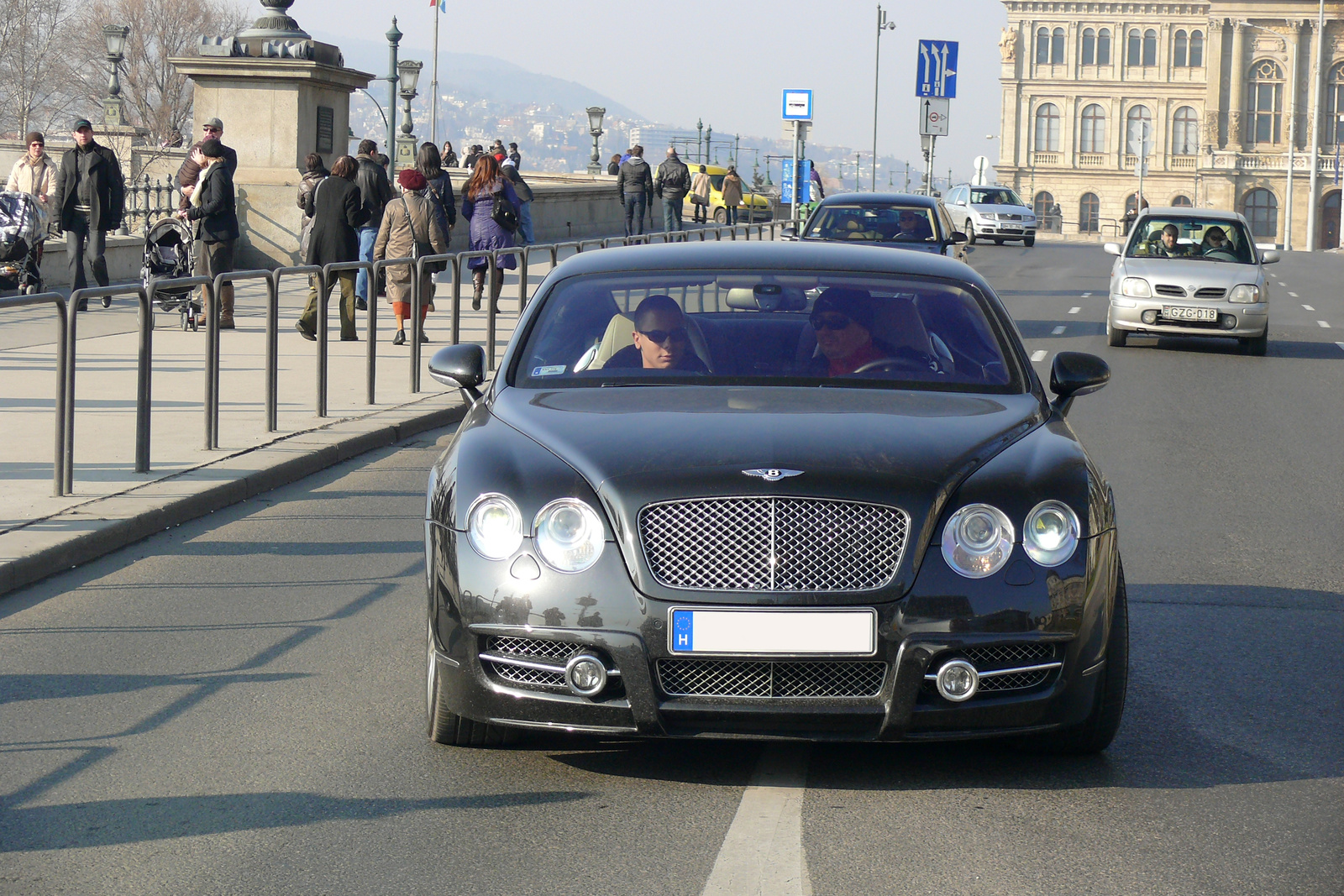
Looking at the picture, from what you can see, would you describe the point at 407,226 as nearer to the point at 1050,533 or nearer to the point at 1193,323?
the point at 1193,323

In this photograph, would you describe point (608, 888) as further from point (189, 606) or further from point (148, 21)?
point (148, 21)

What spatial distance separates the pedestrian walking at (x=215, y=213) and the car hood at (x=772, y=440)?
39.5ft

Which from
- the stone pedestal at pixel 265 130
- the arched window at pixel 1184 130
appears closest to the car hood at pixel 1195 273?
the stone pedestal at pixel 265 130

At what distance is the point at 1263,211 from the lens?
4823 inches

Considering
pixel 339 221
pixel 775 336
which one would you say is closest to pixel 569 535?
pixel 775 336

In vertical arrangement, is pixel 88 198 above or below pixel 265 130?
below

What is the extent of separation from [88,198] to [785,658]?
15305mm

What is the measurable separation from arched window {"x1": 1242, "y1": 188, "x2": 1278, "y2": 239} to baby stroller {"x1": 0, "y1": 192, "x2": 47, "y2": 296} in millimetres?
112716

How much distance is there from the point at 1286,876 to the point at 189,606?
4298mm

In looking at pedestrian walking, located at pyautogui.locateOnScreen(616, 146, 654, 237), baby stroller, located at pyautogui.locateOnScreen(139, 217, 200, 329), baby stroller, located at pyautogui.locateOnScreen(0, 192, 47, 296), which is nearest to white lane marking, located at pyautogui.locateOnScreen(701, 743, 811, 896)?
baby stroller, located at pyautogui.locateOnScreen(139, 217, 200, 329)

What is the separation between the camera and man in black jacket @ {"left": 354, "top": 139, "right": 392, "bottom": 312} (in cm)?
1909

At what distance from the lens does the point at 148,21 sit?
278 ft

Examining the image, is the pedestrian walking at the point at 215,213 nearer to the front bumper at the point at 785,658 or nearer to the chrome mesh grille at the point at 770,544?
the front bumper at the point at 785,658

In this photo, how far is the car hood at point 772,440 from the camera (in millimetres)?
4512
